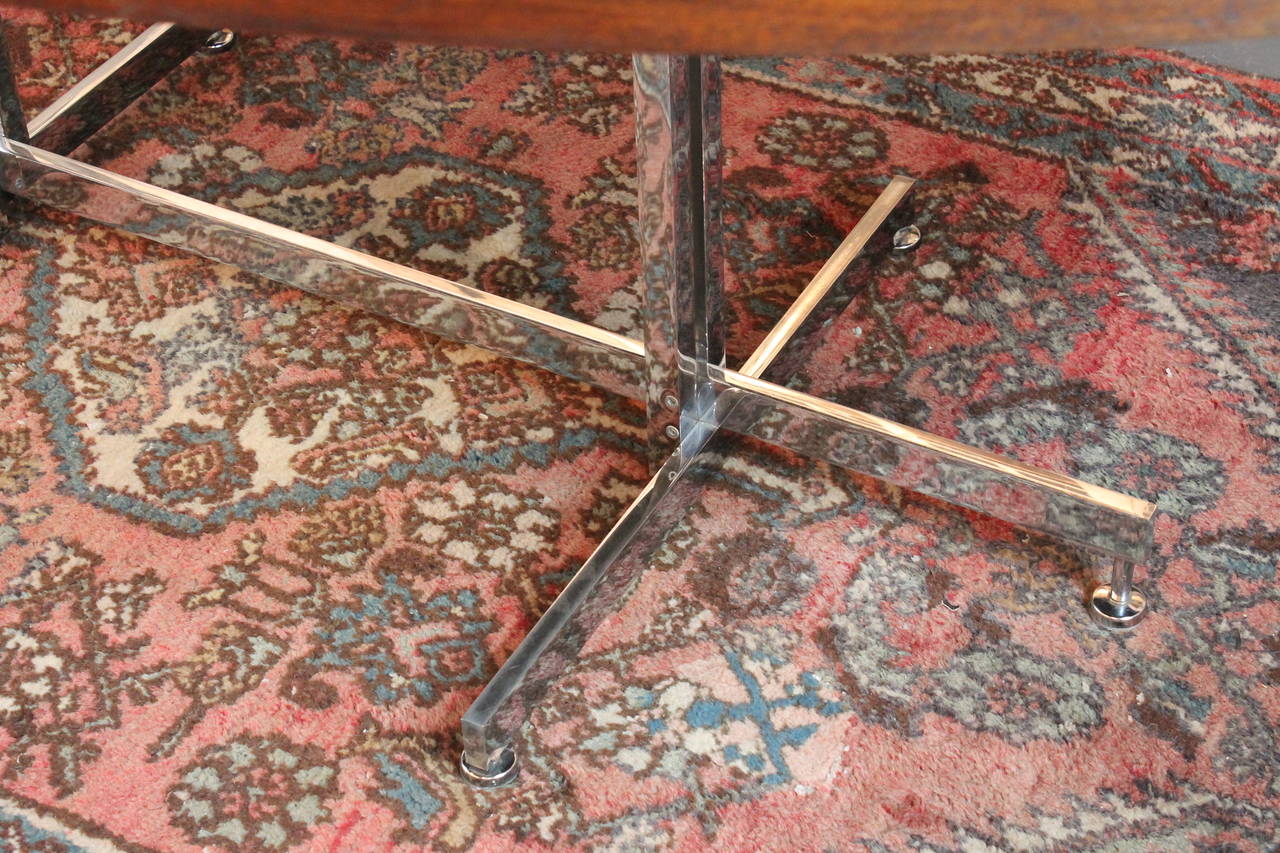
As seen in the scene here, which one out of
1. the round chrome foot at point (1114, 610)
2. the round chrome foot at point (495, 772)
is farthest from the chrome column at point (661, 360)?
the round chrome foot at point (1114, 610)

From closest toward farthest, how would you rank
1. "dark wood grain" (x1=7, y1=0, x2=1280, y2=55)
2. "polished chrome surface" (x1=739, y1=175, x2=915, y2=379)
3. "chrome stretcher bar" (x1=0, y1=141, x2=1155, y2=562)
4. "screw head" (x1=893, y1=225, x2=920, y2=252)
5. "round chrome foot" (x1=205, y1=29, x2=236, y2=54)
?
"dark wood grain" (x1=7, y1=0, x2=1280, y2=55) < "chrome stretcher bar" (x1=0, y1=141, x2=1155, y2=562) < "polished chrome surface" (x1=739, y1=175, x2=915, y2=379) < "screw head" (x1=893, y1=225, x2=920, y2=252) < "round chrome foot" (x1=205, y1=29, x2=236, y2=54)

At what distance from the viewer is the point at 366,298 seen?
51.1 inches

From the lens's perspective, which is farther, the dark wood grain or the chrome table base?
the chrome table base

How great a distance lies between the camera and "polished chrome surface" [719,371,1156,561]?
1.05 meters

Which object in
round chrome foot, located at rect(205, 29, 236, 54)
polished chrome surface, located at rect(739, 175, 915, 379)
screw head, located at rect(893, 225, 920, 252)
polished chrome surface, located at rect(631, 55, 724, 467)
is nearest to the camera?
polished chrome surface, located at rect(631, 55, 724, 467)

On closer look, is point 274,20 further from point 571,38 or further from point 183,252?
point 183,252

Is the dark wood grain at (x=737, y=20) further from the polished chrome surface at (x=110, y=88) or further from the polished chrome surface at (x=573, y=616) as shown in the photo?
the polished chrome surface at (x=110, y=88)

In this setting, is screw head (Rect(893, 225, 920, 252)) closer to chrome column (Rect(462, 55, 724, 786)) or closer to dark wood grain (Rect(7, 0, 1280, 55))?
chrome column (Rect(462, 55, 724, 786))

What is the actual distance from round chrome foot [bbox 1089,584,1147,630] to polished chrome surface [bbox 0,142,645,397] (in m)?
0.38

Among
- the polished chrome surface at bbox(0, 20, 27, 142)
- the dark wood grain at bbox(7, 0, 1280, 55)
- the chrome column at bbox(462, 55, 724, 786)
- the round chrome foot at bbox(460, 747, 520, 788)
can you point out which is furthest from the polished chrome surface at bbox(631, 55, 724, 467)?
the polished chrome surface at bbox(0, 20, 27, 142)

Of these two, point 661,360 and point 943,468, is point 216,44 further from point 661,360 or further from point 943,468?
point 943,468

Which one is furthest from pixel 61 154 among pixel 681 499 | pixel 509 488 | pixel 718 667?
pixel 718 667

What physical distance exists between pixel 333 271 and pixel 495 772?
0.49 meters

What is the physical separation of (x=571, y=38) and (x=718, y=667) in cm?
69
